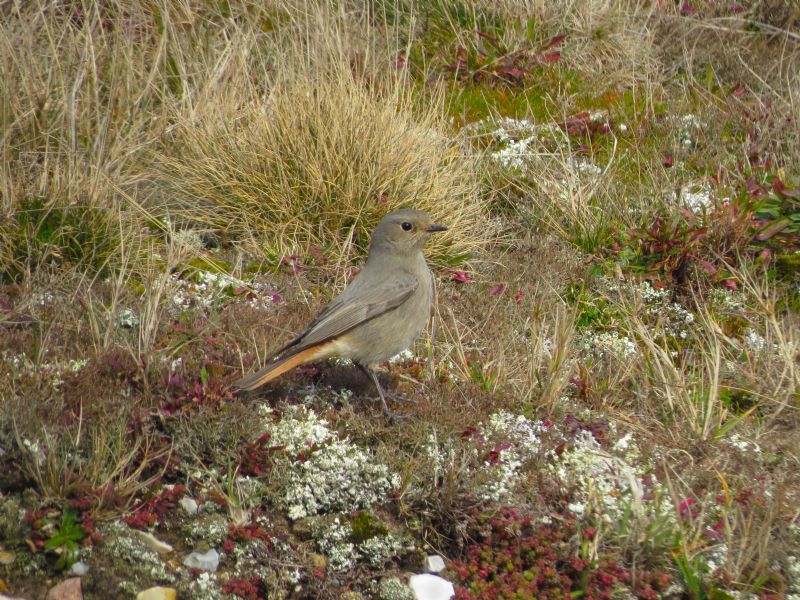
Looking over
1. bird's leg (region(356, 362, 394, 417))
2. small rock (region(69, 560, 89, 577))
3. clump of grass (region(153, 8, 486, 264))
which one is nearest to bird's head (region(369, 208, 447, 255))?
bird's leg (region(356, 362, 394, 417))

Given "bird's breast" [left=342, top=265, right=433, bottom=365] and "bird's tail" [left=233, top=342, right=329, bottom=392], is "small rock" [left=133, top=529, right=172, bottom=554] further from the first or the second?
"bird's breast" [left=342, top=265, right=433, bottom=365]

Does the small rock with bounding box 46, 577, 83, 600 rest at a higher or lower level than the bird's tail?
lower

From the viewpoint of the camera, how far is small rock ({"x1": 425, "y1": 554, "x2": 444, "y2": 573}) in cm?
466

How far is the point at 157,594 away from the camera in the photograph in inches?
169

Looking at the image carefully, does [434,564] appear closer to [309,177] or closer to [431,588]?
[431,588]

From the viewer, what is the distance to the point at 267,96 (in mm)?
8352

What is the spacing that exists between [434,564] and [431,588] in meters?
0.17

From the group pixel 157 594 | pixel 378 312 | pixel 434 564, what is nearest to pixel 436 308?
pixel 378 312

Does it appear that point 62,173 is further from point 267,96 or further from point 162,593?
point 162,593

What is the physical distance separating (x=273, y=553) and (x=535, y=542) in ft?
3.90

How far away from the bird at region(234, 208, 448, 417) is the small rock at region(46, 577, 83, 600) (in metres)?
1.31

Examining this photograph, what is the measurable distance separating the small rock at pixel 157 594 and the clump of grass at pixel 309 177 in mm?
3452

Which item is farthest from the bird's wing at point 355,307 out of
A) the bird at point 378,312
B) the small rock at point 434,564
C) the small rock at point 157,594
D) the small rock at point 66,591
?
the small rock at point 66,591

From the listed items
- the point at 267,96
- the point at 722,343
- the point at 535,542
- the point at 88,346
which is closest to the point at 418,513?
the point at 535,542
